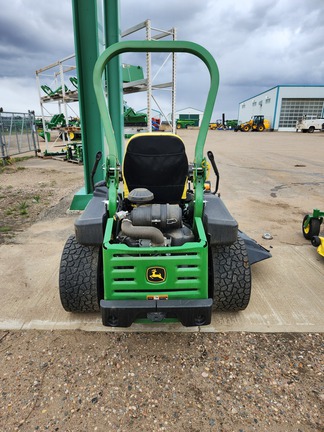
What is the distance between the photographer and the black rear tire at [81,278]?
2.10 m

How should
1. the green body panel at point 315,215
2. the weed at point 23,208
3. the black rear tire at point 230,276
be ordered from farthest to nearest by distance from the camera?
the weed at point 23,208, the green body panel at point 315,215, the black rear tire at point 230,276

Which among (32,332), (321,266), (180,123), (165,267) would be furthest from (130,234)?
(180,123)

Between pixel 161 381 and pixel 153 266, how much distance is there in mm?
675

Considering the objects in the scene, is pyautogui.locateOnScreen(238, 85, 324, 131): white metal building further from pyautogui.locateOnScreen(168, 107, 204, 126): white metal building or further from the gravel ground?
the gravel ground

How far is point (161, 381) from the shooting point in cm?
174

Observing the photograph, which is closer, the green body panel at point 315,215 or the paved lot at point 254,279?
the paved lot at point 254,279

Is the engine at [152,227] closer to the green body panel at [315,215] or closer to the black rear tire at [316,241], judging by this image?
the black rear tire at [316,241]

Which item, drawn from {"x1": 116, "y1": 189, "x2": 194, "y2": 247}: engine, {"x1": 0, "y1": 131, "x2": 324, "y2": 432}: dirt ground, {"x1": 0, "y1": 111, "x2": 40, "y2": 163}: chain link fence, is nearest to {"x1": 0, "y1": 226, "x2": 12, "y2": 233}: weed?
{"x1": 0, "y1": 131, "x2": 324, "y2": 432}: dirt ground

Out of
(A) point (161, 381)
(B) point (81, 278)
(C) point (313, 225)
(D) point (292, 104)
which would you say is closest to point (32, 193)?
(B) point (81, 278)

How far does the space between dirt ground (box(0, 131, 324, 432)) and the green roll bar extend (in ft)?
3.11

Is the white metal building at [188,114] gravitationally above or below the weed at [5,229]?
above

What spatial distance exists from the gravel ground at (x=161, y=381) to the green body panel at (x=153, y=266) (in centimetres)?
44

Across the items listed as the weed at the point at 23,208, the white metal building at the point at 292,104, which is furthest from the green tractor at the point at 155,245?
the white metal building at the point at 292,104

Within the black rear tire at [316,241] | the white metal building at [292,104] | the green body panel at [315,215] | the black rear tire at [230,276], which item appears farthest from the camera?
the white metal building at [292,104]
